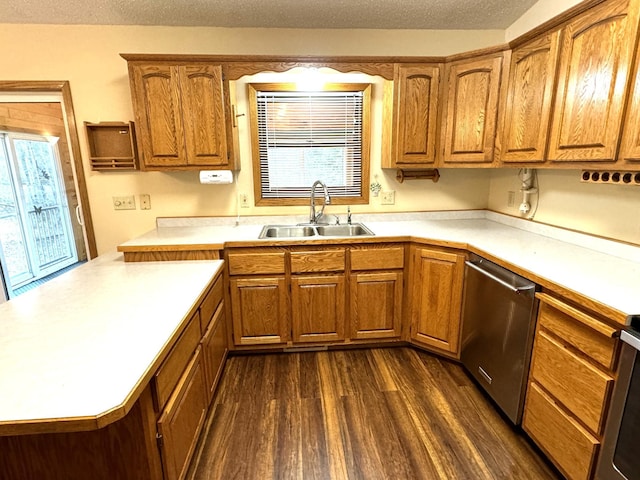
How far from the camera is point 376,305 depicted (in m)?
2.41

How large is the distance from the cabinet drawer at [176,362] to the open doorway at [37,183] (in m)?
1.76

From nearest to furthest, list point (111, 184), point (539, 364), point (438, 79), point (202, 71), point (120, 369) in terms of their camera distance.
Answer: point (120, 369), point (539, 364), point (202, 71), point (438, 79), point (111, 184)

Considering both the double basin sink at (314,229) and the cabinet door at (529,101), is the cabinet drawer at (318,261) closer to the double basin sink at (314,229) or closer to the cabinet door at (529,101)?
the double basin sink at (314,229)

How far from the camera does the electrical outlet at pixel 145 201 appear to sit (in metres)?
2.66

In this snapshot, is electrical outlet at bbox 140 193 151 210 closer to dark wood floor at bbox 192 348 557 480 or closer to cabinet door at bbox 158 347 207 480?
dark wood floor at bbox 192 348 557 480

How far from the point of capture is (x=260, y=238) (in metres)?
2.28

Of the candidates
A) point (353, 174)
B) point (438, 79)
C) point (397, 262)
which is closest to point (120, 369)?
point (397, 262)

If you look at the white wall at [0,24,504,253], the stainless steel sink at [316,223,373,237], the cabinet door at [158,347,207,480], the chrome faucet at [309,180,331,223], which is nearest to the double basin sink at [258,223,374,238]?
the stainless steel sink at [316,223,373,237]

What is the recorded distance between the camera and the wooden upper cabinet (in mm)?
2180

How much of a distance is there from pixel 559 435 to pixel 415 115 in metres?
2.03

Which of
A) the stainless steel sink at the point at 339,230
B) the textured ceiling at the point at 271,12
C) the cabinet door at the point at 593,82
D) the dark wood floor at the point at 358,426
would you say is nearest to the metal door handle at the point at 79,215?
the textured ceiling at the point at 271,12

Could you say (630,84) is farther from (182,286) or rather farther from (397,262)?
(182,286)

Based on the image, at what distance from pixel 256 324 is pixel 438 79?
7.12 ft

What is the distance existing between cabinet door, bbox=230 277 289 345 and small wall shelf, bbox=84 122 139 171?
1.28m
